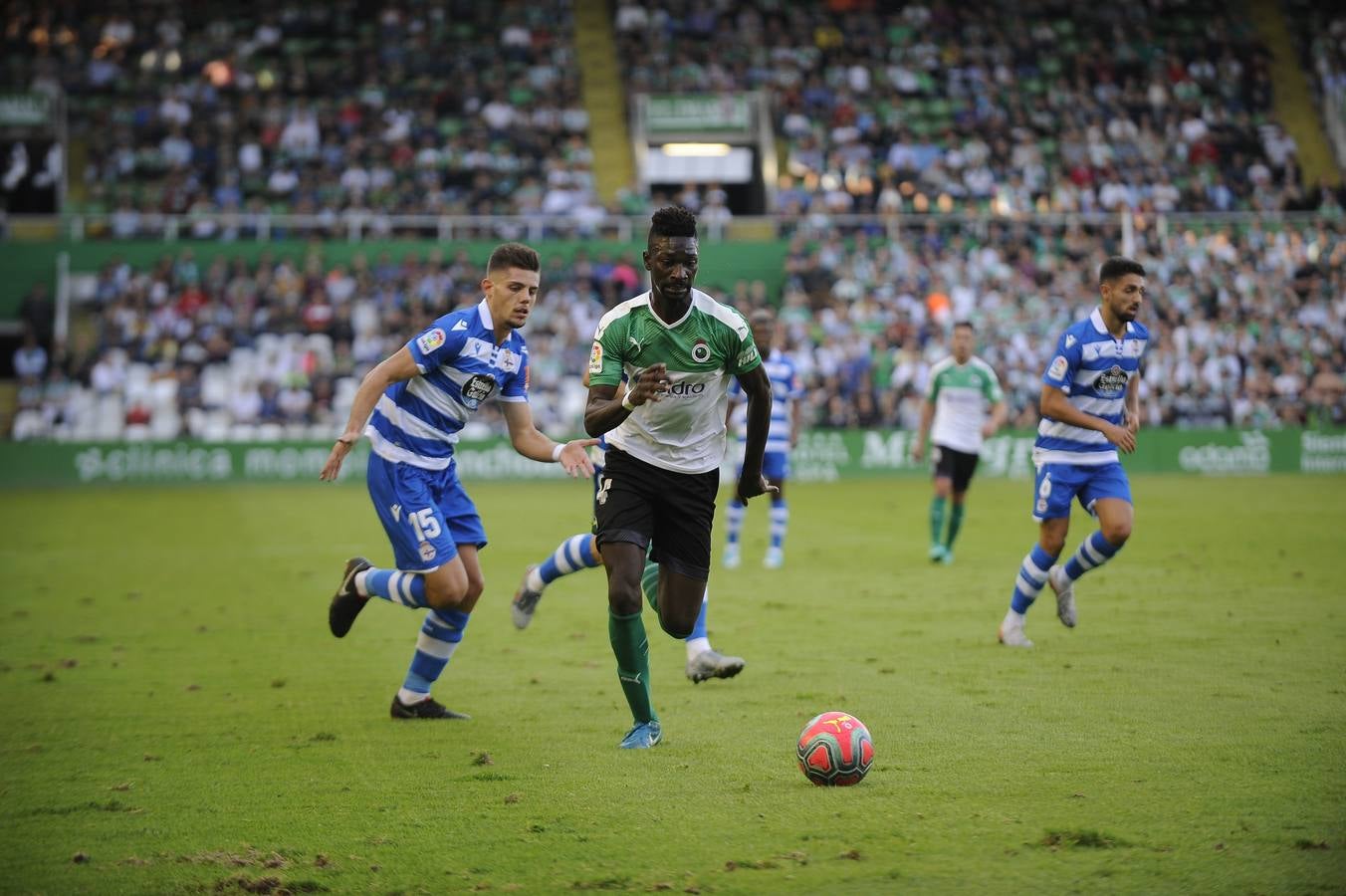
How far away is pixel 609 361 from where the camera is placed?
742 centimetres

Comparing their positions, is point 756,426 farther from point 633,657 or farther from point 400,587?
point 400,587

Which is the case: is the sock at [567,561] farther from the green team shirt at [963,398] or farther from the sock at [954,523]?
the green team shirt at [963,398]

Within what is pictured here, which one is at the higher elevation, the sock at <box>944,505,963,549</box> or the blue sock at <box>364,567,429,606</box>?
the blue sock at <box>364,567,429,606</box>

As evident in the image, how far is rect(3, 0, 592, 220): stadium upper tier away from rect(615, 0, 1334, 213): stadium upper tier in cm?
406

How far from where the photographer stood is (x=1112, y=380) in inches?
420

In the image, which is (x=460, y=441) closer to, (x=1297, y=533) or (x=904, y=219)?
(x=904, y=219)

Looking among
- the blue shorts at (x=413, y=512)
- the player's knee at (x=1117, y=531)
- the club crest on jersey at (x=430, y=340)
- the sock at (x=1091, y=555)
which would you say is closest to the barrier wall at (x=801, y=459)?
the sock at (x=1091, y=555)

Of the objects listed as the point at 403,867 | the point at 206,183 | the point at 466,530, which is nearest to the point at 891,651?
the point at 466,530

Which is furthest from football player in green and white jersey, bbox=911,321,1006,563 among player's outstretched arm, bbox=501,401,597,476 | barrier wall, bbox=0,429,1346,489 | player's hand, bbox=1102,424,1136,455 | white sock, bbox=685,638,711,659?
barrier wall, bbox=0,429,1346,489

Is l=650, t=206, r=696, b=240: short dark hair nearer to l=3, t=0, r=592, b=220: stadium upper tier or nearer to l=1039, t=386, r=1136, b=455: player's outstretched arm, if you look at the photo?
l=1039, t=386, r=1136, b=455: player's outstretched arm

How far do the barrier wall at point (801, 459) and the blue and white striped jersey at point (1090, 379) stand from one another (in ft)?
66.0

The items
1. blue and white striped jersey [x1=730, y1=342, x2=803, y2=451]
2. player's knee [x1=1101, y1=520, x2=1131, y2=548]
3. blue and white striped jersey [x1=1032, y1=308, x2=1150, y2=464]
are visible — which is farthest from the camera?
blue and white striped jersey [x1=730, y1=342, x2=803, y2=451]

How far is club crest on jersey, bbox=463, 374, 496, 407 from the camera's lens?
862 cm

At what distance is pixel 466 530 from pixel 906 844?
3931 mm
